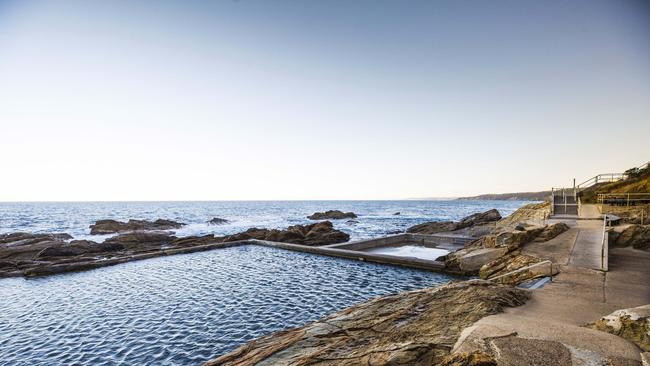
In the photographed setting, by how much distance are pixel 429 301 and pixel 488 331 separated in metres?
2.29

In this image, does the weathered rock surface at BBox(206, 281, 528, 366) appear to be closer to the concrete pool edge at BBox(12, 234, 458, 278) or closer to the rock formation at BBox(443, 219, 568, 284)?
the rock formation at BBox(443, 219, 568, 284)

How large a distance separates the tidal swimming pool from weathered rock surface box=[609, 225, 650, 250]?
24.9 feet

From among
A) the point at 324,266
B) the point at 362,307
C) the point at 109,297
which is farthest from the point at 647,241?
the point at 109,297

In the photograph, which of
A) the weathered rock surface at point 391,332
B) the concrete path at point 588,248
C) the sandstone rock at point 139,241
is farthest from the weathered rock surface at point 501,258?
the sandstone rock at point 139,241

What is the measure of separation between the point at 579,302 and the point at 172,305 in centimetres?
1329

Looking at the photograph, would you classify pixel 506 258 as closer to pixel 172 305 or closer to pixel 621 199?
pixel 172 305

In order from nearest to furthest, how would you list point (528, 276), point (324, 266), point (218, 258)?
point (528, 276), point (324, 266), point (218, 258)

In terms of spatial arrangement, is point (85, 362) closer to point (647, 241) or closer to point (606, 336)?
point (606, 336)

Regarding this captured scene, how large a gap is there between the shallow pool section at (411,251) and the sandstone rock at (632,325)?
1705 centimetres

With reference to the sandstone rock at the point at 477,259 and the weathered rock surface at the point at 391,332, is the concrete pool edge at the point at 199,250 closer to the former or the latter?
the sandstone rock at the point at 477,259

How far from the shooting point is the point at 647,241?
12453 millimetres

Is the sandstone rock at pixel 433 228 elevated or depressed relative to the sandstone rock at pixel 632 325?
depressed

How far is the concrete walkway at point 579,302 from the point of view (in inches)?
180

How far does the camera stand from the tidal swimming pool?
327 inches
